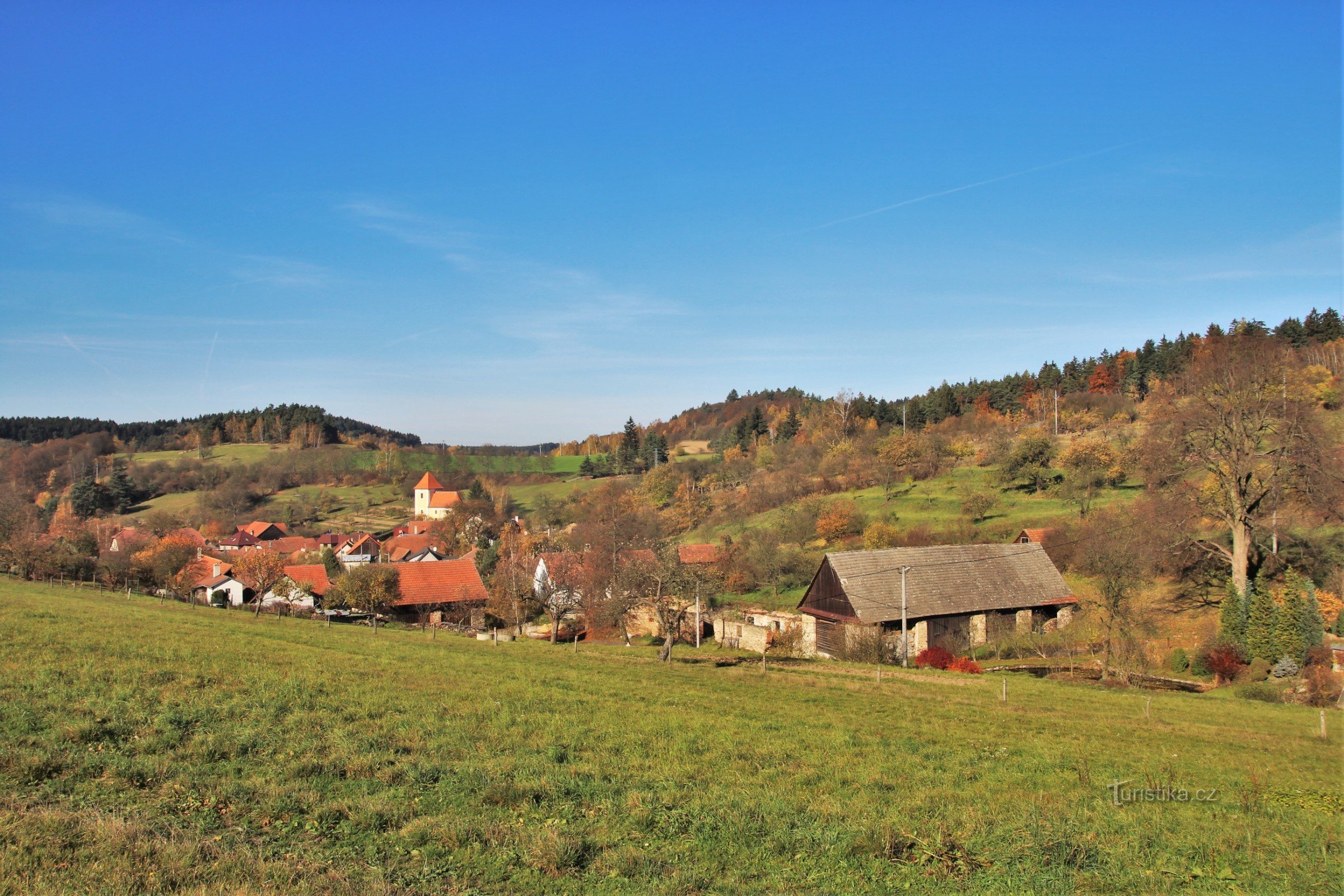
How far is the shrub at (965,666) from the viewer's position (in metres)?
31.5

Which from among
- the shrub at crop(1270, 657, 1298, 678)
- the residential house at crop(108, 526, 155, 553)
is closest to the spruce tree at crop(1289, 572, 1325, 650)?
the shrub at crop(1270, 657, 1298, 678)

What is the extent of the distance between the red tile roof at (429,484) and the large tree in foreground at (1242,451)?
10697 cm

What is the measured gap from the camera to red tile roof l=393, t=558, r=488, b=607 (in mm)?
52469

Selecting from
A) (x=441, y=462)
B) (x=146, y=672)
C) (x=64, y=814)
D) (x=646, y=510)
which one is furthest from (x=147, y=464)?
(x=64, y=814)

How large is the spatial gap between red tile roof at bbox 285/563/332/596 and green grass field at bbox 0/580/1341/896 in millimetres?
40139

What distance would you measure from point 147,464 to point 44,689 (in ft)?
483

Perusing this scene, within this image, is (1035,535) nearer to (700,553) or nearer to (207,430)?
(700,553)

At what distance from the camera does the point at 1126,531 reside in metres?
40.5

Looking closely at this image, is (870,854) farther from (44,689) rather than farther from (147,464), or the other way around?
(147,464)

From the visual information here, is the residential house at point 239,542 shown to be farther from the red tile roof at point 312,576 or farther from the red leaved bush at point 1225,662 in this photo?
the red leaved bush at point 1225,662

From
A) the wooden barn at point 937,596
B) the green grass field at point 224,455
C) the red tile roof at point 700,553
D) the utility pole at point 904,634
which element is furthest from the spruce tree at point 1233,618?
the green grass field at point 224,455

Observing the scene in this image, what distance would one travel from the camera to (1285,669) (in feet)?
88.3

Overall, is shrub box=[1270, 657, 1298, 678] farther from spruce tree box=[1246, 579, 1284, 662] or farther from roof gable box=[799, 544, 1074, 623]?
roof gable box=[799, 544, 1074, 623]

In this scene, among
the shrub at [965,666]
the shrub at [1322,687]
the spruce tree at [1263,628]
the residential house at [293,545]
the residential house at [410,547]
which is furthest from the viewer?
the residential house at [410,547]
